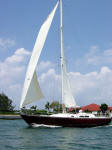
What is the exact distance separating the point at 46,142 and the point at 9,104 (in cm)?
9267

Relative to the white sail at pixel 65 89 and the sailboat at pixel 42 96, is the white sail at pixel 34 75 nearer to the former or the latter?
the sailboat at pixel 42 96

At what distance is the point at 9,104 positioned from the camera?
370ft

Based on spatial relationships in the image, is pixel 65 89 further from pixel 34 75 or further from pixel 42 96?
pixel 34 75

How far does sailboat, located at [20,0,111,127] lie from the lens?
36.1 m

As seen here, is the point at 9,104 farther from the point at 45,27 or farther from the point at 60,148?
the point at 60,148

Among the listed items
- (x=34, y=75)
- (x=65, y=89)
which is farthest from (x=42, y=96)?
(x=65, y=89)

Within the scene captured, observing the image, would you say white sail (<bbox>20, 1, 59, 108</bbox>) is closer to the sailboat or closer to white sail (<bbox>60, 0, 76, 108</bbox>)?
the sailboat

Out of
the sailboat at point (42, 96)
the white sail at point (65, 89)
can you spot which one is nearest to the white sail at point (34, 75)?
the sailboat at point (42, 96)

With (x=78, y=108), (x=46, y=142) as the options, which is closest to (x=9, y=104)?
(x=78, y=108)

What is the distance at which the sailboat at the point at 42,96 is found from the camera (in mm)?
36094

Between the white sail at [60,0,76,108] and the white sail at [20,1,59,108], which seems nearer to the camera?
the white sail at [20,1,59,108]

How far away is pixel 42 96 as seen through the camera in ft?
121

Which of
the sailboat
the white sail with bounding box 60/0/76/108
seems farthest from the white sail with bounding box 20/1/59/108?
the white sail with bounding box 60/0/76/108

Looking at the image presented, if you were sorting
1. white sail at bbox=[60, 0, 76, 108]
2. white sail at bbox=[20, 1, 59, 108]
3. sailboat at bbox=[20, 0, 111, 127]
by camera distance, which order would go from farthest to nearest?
1. white sail at bbox=[60, 0, 76, 108]
2. sailboat at bbox=[20, 0, 111, 127]
3. white sail at bbox=[20, 1, 59, 108]
